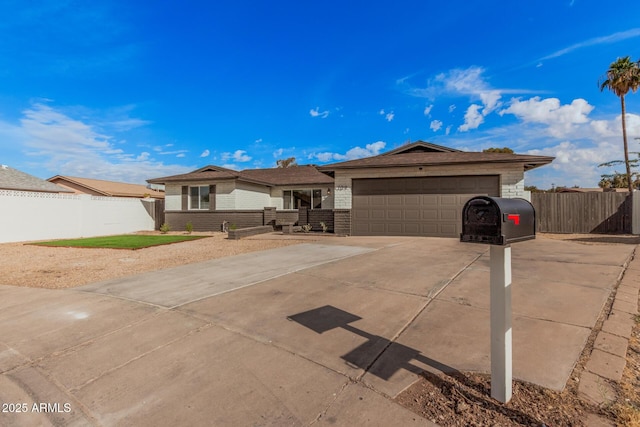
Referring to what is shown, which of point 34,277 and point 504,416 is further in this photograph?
point 34,277

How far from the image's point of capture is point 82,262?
8.10 meters

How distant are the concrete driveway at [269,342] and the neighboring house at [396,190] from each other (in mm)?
6570

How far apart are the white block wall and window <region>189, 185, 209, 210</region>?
362 centimetres

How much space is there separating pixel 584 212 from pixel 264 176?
18700mm

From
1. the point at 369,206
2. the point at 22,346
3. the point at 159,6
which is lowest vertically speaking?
the point at 22,346

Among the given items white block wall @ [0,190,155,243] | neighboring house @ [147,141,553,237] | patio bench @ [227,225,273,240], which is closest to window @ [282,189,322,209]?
neighboring house @ [147,141,553,237]

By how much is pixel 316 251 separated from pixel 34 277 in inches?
259

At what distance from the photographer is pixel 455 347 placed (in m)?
2.84

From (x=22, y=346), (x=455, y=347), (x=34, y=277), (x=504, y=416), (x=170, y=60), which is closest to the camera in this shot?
(x=504, y=416)

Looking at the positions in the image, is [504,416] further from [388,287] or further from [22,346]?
[22,346]

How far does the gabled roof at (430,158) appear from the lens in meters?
11.3

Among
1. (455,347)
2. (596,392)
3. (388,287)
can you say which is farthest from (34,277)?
(596,392)

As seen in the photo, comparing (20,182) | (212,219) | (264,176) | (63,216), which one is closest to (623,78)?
(264,176)

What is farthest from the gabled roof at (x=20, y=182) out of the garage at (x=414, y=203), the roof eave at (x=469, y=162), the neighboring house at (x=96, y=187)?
the garage at (x=414, y=203)
